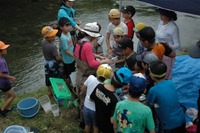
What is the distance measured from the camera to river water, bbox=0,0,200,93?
296 inches

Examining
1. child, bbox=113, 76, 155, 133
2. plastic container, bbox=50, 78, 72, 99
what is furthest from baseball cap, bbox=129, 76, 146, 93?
plastic container, bbox=50, 78, 72, 99

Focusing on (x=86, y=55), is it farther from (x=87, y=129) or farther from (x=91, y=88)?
(x=87, y=129)

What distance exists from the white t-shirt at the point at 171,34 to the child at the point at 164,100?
1.36 metres

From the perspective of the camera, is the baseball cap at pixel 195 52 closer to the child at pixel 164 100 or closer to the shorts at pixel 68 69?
the child at pixel 164 100

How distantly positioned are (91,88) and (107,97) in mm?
420

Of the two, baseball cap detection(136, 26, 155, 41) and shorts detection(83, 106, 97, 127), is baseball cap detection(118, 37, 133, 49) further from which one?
shorts detection(83, 106, 97, 127)

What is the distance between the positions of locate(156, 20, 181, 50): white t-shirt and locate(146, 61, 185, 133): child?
4.47 ft

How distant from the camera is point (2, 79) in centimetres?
465

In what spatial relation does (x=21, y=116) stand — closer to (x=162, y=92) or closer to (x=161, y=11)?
(x=162, y=92)

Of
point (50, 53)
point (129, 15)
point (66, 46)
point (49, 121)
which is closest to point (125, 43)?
point (66, 46)

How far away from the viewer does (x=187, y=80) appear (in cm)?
553

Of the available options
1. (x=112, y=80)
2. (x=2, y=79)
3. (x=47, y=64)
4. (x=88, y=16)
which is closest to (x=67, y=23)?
(x=47, y=64)

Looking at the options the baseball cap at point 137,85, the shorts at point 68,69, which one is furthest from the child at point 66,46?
the baseball cap at point 137,85

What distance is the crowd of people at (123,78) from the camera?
3043 millimetres
